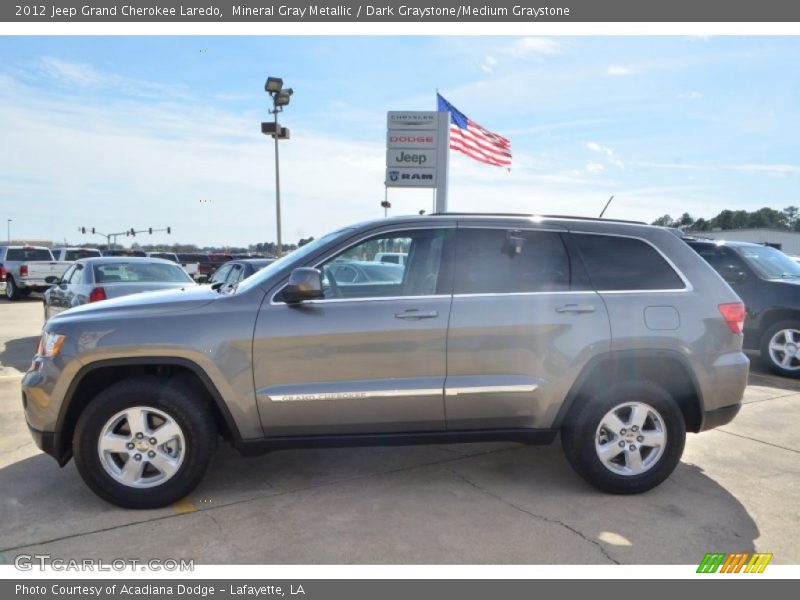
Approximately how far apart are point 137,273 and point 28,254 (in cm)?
1595

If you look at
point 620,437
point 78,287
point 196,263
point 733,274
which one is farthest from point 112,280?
point 196,263

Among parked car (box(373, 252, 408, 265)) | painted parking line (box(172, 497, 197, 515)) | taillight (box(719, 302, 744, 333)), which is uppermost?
parked car (box(373, 252, 408, 265))

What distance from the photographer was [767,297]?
7746mm

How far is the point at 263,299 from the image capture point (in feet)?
11.9

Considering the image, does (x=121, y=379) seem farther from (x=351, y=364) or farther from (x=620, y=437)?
(x=620, y=437)

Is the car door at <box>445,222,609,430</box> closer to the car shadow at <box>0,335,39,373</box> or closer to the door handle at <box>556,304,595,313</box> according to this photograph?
the door handle at <box>556,304,595,313</box>

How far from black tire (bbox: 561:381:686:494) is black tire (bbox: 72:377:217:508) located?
2339 millimetres

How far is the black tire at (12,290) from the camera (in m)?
20.0


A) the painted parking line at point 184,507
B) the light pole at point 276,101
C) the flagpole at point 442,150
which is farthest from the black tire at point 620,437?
the light pole at point 276,101

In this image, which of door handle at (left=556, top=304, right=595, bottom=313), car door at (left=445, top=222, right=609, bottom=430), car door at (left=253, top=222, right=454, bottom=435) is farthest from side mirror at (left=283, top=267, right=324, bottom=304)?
door handle at (left=556, top=304, right=595, bottom=313)

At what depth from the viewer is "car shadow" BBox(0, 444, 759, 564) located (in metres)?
3.15

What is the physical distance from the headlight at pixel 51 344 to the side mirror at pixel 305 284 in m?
1.45

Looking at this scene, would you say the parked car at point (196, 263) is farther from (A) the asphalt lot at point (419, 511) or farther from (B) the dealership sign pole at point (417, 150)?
(A) the asphalt lot at point (419, 511)
